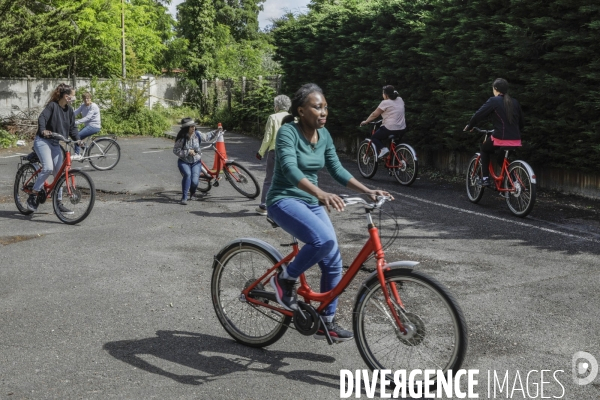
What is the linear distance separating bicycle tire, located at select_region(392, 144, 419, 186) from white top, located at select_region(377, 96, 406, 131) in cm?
44

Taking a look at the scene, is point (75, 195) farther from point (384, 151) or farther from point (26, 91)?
point (26, 91)

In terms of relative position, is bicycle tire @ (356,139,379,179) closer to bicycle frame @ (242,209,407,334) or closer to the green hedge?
the green hedge

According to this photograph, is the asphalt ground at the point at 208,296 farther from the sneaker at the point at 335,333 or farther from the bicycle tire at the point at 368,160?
the bicycle tire at the point at 368,160

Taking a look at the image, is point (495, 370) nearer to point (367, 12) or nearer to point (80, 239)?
point (80, 239)

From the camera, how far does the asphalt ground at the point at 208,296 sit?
15.4 feet

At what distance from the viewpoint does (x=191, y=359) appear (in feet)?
16.5

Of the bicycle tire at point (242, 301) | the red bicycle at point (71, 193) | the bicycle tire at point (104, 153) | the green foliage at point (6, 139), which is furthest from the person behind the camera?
the green foliage at point (6, 139)

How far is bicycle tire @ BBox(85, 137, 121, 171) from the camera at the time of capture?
16438mm

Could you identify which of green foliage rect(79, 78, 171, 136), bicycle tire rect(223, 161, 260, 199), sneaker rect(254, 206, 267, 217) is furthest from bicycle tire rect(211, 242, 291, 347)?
green foliage rect(79, 78, 171, 136)

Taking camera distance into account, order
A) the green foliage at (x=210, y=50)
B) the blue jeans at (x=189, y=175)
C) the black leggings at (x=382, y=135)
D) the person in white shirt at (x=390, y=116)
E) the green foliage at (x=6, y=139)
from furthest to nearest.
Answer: the green foliage at (x=210, y=50) < the green foliage at (x=6, y=139) < the black leggings at (x=382, y=135) < the person in white shirt at (x=390, y=116) < the blue jeans at (x=189, y=175)

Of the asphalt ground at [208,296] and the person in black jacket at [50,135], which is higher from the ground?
the person in black jacket at [50,135]

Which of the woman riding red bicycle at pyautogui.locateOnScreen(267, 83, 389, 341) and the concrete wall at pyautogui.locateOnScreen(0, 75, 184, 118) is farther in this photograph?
the concrete wall at pyautogui.locateOnScreen(0, 75, 184, 118)

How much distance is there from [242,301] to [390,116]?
30.4 ft

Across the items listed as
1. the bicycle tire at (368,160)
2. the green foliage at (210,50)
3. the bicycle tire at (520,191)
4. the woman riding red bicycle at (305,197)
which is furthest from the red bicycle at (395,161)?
the green foliage at (210,50)
